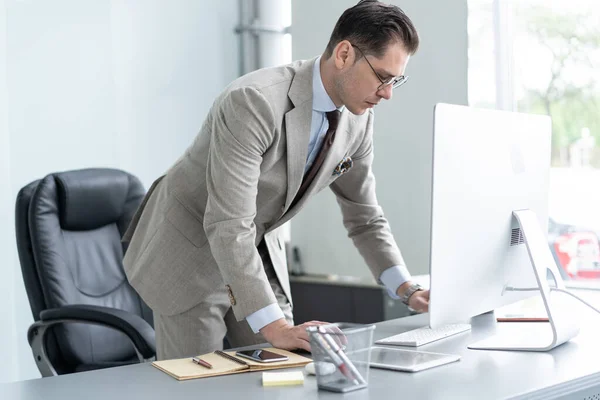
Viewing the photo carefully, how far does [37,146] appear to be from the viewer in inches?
140

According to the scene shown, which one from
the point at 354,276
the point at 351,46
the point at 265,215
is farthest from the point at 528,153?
the point at 354,276

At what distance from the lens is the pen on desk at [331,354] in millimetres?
1277

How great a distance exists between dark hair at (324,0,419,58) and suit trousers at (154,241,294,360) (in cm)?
61

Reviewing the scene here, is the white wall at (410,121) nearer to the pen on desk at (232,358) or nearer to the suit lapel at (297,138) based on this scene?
the suit lapel at (297,138)

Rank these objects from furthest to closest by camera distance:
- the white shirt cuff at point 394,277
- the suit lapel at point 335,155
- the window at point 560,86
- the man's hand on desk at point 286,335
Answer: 1. the window at point 560,86
2. the white shirt cuff at point 394,277
3. the suit lapel at point 335,155
4. the man's hand on desk at point 286,335

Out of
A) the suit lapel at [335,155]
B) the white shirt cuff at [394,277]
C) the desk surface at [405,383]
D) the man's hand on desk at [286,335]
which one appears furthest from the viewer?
the white shirt cuff at [394,277]

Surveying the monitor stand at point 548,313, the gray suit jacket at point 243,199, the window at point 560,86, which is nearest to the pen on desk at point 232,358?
the gray suit jacket at point 243,199

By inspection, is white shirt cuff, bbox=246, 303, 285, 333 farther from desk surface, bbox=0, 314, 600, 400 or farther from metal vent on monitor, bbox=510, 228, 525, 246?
metal vent on monitor, bbox=510, 228, 525, 246

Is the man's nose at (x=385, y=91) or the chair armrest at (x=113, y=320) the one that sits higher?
the man's nose at (x=385, y=91)

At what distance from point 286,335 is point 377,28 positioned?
2.34 feet

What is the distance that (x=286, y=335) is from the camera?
159cm

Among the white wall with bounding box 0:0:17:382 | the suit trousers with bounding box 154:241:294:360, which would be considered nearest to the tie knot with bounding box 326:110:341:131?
the suit trousers with bounding box 154:241:294:360

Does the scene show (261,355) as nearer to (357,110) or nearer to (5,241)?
(357,110)

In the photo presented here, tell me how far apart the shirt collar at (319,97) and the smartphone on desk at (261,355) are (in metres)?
0.61
